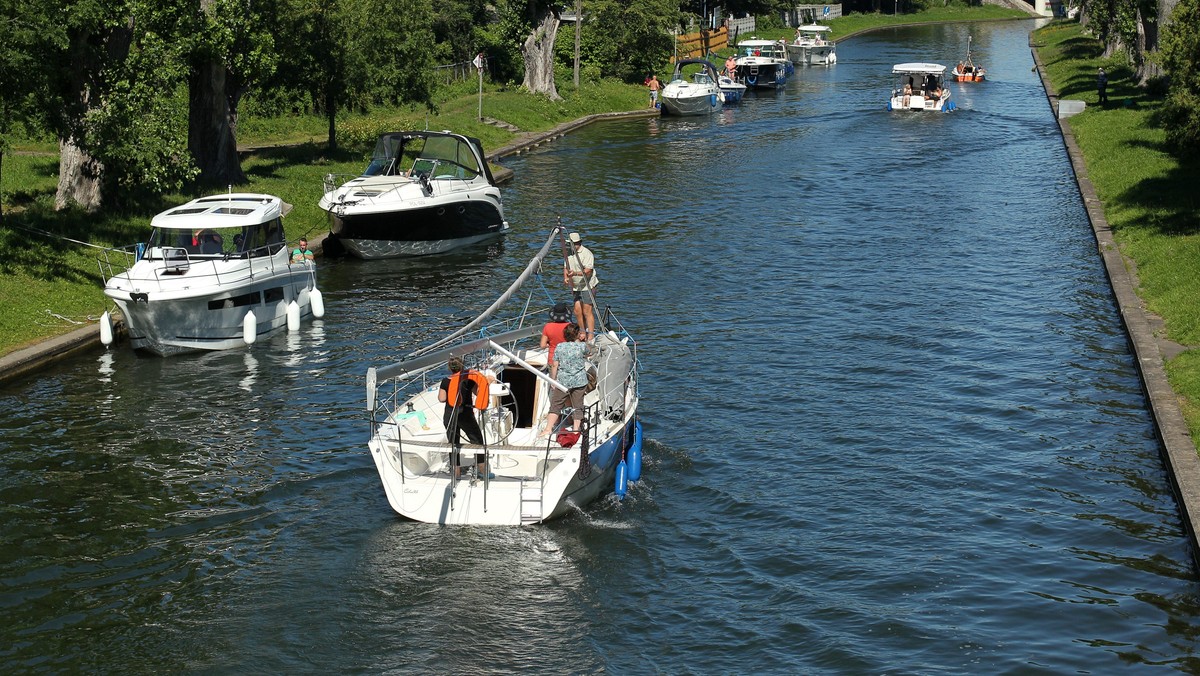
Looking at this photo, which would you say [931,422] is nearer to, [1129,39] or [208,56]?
[208,56]

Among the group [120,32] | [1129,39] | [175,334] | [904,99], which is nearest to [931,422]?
[175,334]

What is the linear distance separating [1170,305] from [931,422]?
794 centimetres

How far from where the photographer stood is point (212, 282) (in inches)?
1098

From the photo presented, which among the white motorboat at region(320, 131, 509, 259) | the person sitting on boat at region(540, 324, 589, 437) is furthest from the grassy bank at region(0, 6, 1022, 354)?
the person sitting on boat at region(540, 324, 589, 437)

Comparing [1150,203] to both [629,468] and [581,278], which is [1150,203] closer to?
[581,278]

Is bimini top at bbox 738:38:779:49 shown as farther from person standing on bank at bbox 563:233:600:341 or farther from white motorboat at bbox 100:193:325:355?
person standing on bank at bbox 563:233:600:341

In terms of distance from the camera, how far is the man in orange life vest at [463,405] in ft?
61.1

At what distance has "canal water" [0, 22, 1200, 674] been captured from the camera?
1595 cm

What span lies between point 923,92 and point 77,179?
160 feet

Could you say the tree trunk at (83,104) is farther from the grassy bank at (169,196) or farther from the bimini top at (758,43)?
the bimini top at (758,43)

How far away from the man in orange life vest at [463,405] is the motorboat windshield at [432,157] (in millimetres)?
20917

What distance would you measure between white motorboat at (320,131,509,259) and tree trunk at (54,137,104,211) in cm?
614

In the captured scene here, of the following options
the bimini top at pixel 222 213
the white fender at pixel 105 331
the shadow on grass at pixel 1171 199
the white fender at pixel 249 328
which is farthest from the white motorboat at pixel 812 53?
the white fender at pixel 105 331

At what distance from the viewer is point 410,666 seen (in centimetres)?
1520
